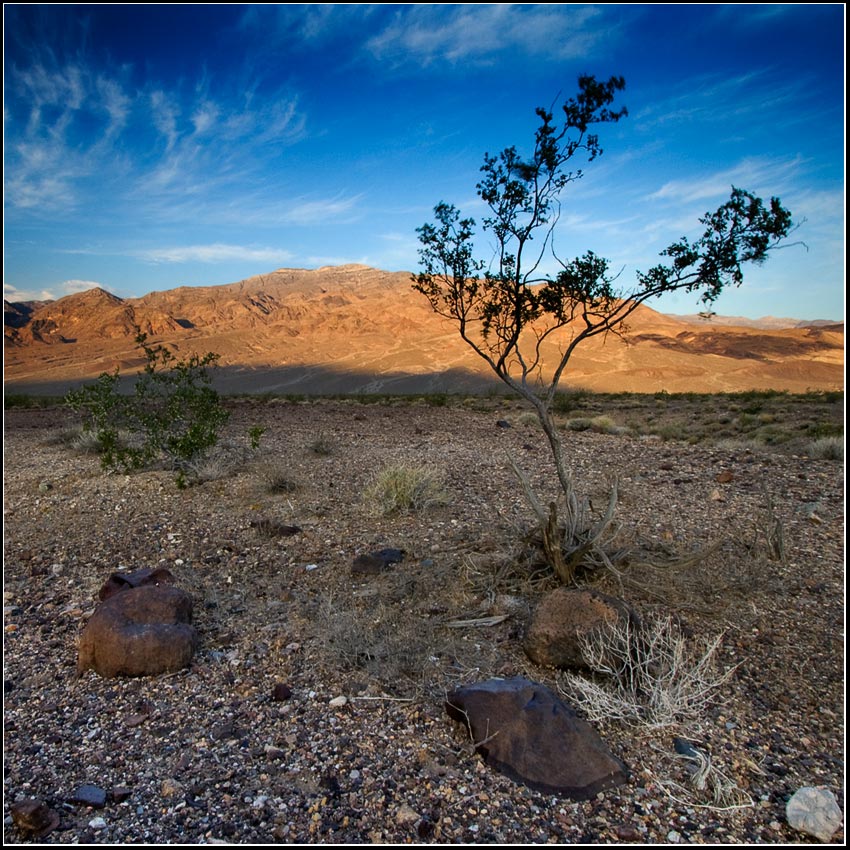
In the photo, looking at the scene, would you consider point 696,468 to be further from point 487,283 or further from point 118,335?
point 118,335

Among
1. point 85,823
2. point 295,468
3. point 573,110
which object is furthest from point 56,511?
point 573,110

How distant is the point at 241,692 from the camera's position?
3.87m

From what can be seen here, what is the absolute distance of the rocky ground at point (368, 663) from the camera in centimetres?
284

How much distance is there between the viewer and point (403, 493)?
25.1 ft

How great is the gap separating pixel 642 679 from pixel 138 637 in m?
3.29

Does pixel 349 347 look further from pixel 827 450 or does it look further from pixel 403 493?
pixel 403 493

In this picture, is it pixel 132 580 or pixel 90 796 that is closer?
pixel 90 796

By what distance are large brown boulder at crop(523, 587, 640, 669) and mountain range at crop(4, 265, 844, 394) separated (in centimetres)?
3423

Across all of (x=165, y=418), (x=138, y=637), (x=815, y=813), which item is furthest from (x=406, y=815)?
(x=165, y=418)

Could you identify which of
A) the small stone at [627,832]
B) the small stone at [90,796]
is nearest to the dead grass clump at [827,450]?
the small stone at [627,832]

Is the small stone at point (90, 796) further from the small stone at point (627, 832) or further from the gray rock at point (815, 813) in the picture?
the gray rock at point (815, 813)

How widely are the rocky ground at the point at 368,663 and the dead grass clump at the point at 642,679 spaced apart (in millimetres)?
102

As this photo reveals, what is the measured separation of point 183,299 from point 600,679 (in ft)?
324

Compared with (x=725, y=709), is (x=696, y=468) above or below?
above
